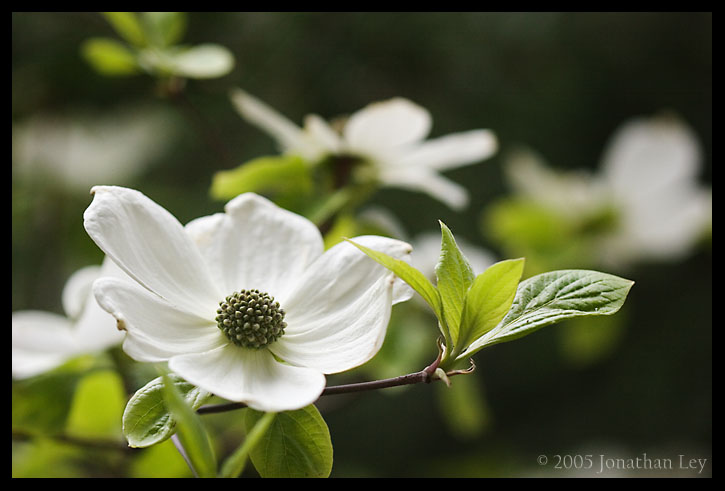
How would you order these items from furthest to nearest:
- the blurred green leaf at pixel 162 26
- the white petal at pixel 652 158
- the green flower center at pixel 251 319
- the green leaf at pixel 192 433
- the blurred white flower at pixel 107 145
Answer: the blurred white flower at pixel 107 145 < the white petal at pixel 652 158 < the blurred green leaf at pixel 162 26 < the green flower center at pixel 251 319 < the green leaf at pixel 192 433

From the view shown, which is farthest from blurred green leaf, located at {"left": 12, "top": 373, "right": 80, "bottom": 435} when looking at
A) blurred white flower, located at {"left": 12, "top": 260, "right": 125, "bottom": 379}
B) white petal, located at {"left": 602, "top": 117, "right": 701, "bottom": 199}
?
white petal, located at {"left": 602, "top": 117, "right": 701, "bottom": 199}

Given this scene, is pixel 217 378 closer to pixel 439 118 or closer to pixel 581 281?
pixel 581 281

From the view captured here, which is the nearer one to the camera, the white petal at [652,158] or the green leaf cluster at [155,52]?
the green leaf cluster at [155,52]

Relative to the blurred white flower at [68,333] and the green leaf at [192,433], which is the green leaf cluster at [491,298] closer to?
the green leaf at [192,433]

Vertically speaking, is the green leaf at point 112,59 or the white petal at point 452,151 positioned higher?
the green leaf at point 112,59

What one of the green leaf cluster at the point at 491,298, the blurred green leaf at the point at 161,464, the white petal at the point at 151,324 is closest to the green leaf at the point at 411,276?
the green leaf cluster at the point at 491,298

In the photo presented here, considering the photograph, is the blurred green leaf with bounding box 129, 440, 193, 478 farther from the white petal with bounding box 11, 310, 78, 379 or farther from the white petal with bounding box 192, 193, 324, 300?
the white petal with bounding box 192, 193, 324, 300

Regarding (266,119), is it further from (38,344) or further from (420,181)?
(38,344)

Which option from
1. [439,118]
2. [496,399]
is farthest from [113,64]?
[496,399]
